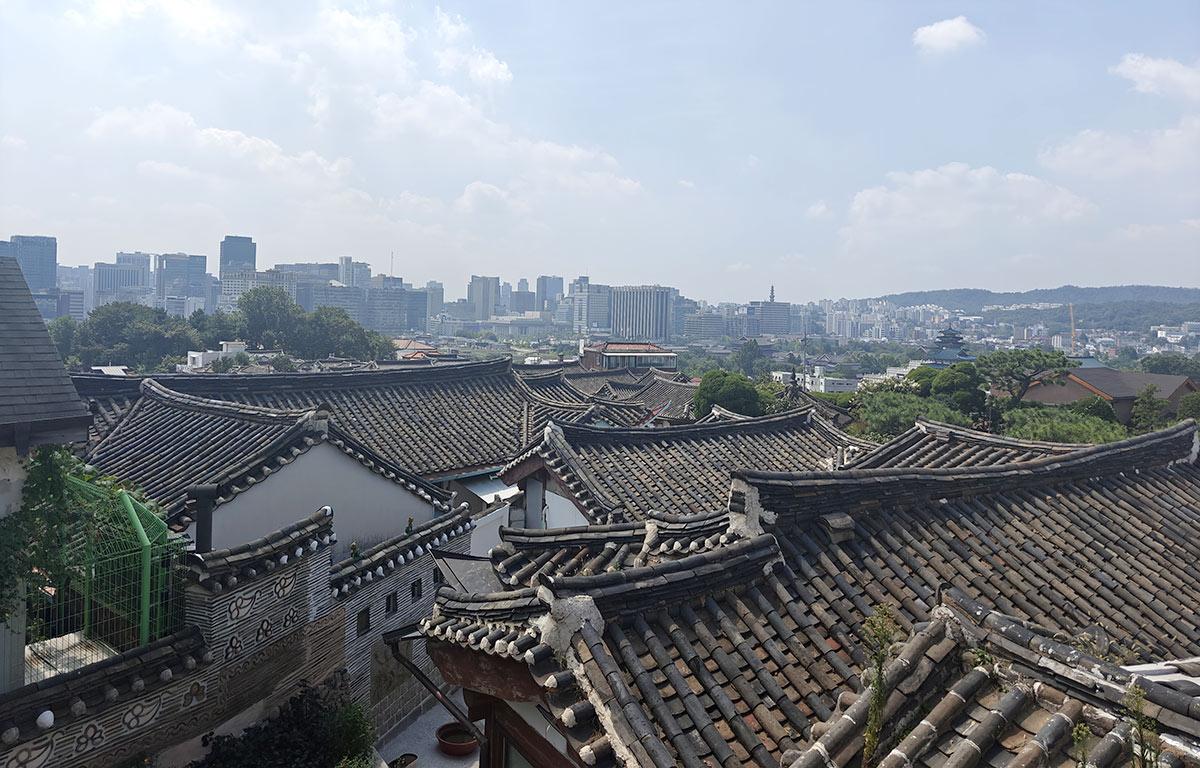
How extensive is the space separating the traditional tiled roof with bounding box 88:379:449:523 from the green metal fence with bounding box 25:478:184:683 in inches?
84.3

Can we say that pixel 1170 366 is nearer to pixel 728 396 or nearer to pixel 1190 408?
pixel 1190 408

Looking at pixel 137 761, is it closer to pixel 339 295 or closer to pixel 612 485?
pixel 612 485

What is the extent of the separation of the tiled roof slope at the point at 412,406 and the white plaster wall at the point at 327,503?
2645mm

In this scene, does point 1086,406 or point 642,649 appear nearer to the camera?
point 642,649

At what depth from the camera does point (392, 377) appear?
73.4ft

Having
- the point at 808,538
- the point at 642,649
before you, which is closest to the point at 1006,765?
the point at 642,649

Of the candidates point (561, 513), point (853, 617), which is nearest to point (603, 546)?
point (853, 617)

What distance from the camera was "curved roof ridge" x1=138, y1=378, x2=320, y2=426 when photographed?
14.4 metres

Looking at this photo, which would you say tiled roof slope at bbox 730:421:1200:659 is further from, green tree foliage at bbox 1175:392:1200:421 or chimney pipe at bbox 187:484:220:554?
green tree foliage at bbox 1175:392:1200:421

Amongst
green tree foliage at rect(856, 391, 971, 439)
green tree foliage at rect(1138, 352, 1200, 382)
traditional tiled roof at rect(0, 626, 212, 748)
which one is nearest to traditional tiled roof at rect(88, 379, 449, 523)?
traditional tiled roof at rect(0, 626, 212, 748)

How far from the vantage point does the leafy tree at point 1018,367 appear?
43.2 m

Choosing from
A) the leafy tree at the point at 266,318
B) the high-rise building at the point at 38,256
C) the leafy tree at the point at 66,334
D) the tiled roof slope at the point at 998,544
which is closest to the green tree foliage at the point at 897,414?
the tiled roof slope at the point at 998,544

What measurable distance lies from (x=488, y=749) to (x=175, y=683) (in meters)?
4.68

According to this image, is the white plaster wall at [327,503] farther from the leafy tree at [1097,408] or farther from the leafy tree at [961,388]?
the leafy tree at [1097,408]
